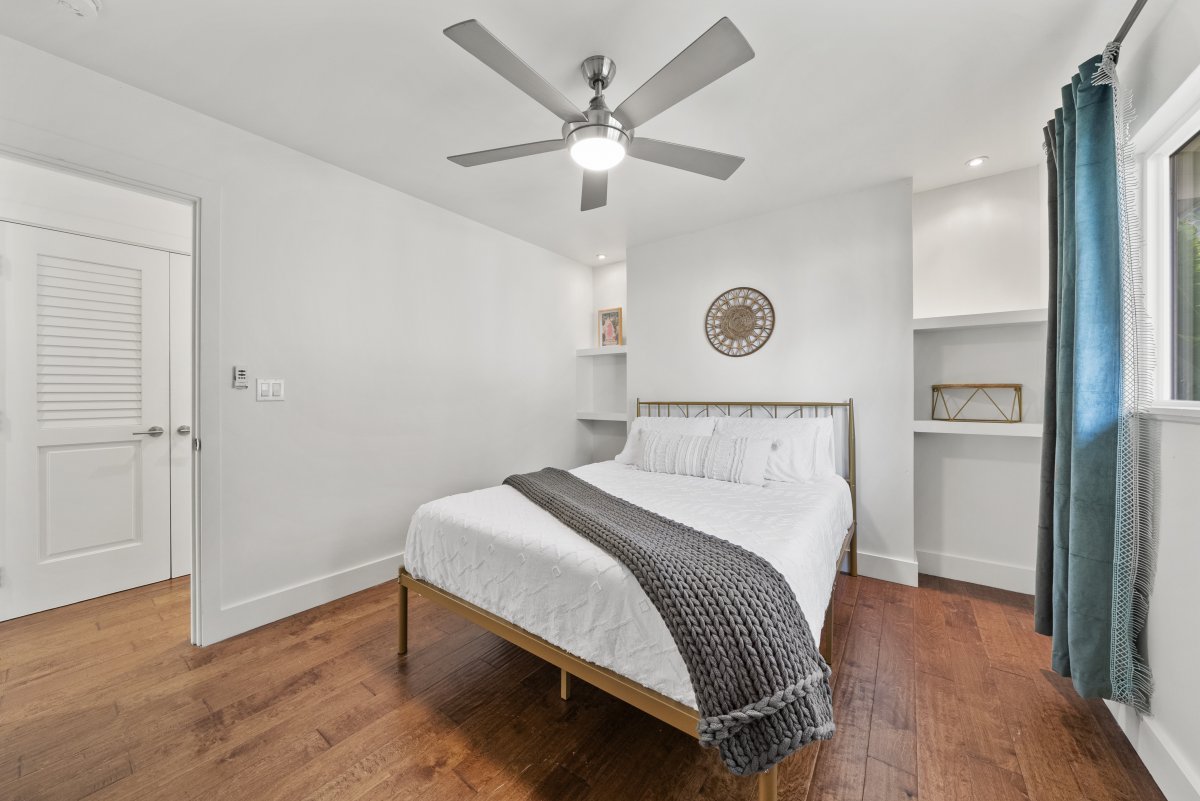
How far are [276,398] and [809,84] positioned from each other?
123 inches

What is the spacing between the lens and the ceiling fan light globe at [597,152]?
180cm

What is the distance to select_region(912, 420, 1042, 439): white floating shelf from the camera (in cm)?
261

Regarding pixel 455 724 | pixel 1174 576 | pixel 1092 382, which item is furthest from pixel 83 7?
pixel 1174 576

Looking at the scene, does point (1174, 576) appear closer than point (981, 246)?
Yes

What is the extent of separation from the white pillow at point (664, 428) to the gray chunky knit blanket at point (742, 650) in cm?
184

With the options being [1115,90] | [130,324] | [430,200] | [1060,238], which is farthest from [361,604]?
[1115,90]

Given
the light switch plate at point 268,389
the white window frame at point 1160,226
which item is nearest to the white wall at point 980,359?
the white window frame at point 1160,226

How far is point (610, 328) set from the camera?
4.71 metres

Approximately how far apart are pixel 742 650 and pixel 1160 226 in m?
2.22

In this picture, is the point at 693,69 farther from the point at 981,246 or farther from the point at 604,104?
the point at 981,246

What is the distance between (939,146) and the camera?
255 cm

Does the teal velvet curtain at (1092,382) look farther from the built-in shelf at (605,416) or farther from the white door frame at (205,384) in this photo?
the white door frame at (205,384)

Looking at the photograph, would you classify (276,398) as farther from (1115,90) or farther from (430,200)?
(1115,90)

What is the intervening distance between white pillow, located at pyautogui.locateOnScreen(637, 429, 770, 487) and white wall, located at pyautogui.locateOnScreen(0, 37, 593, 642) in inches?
54.4
